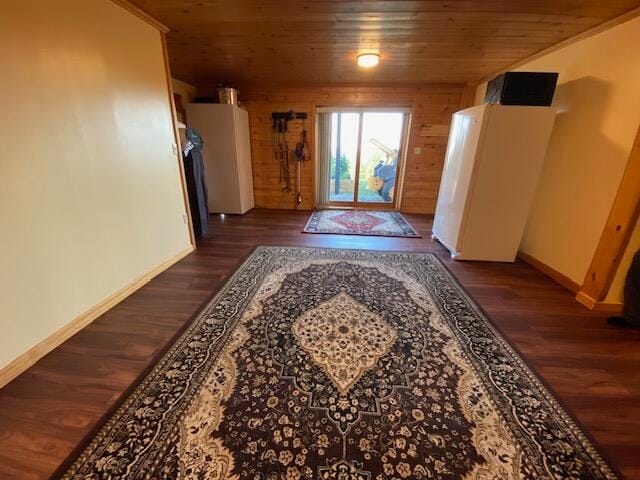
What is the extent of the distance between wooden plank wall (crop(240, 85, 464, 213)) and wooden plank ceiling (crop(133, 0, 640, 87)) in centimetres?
60

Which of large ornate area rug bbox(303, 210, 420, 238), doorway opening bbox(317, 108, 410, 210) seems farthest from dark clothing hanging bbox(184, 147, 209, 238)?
doorway opening bbox(317, 108, 410, 210)

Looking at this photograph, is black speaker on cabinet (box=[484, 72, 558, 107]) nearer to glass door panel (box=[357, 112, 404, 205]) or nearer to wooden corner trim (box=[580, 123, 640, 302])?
wooden corner trim (box=[580, 123, 640, 302])

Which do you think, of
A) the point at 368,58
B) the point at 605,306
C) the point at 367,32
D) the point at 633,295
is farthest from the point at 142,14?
the point at 605,306

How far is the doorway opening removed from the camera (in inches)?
196

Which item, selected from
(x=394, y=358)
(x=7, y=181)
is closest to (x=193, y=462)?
(x=394, y=358)

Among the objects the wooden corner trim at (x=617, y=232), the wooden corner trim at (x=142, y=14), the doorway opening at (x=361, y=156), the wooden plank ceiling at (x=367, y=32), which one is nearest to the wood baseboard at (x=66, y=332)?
the wooden corner trim at (x=142, y=14)

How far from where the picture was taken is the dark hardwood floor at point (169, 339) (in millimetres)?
1166

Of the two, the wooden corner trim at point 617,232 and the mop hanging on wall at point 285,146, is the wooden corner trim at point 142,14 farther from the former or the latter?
the wooden corner trim at point 617,232

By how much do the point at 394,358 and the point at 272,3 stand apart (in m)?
2.78

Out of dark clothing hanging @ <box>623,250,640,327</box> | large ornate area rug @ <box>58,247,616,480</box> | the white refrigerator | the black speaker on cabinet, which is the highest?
the black speaker on cabinet

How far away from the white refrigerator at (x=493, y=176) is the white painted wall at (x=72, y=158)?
10.2 ft

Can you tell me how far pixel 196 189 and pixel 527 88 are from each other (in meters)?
3.67

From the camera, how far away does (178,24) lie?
2.49m

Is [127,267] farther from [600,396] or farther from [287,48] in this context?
[600,396]
